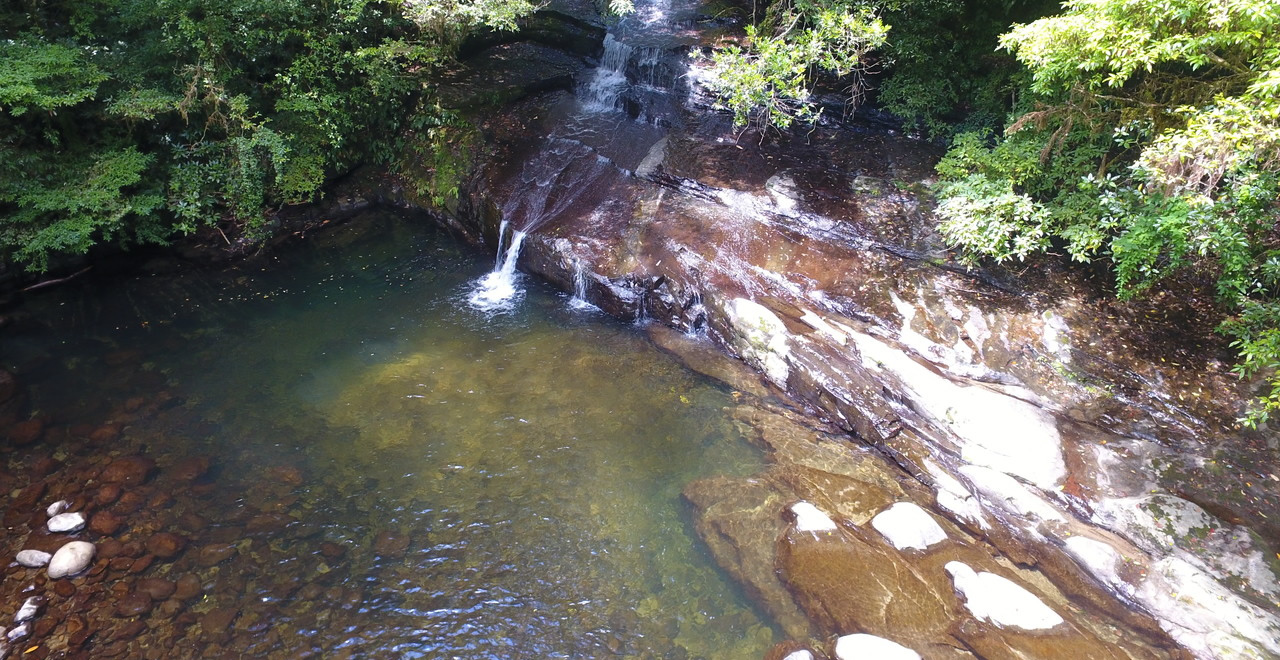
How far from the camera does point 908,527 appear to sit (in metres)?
5.93

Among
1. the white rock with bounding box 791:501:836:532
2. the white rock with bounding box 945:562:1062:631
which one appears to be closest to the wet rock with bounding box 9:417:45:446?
the white rock with bounding box 791:501:836:532

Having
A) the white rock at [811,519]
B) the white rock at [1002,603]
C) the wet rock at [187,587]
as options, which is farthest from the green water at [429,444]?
the white rock at [1002,603]

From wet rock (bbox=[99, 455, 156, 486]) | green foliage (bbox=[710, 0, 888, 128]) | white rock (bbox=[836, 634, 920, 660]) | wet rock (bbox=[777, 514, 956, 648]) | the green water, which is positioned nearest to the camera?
white rock (bbox=[836, 634, 920, 660])

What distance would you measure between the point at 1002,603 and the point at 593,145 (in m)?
9.64

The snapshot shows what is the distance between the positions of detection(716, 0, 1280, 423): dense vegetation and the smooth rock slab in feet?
29.7

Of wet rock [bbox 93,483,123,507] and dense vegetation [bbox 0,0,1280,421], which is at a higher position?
dense vegetation [bbox 0,0,1280,421]

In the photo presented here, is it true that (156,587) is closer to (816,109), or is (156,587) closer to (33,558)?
(33,558)

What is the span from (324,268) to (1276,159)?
12.3 meters

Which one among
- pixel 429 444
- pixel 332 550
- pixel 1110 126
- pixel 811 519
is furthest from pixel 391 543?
pixel 1110 126

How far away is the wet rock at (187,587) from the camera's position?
17.6 feet

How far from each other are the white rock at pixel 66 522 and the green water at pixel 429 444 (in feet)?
3.66

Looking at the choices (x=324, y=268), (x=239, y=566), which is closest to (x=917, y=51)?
(x=324, y=268)

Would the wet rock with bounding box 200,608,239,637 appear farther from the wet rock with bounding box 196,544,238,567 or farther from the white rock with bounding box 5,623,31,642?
the white rock with bounding box 5,623,31,642

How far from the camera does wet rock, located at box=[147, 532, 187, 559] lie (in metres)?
5.71
